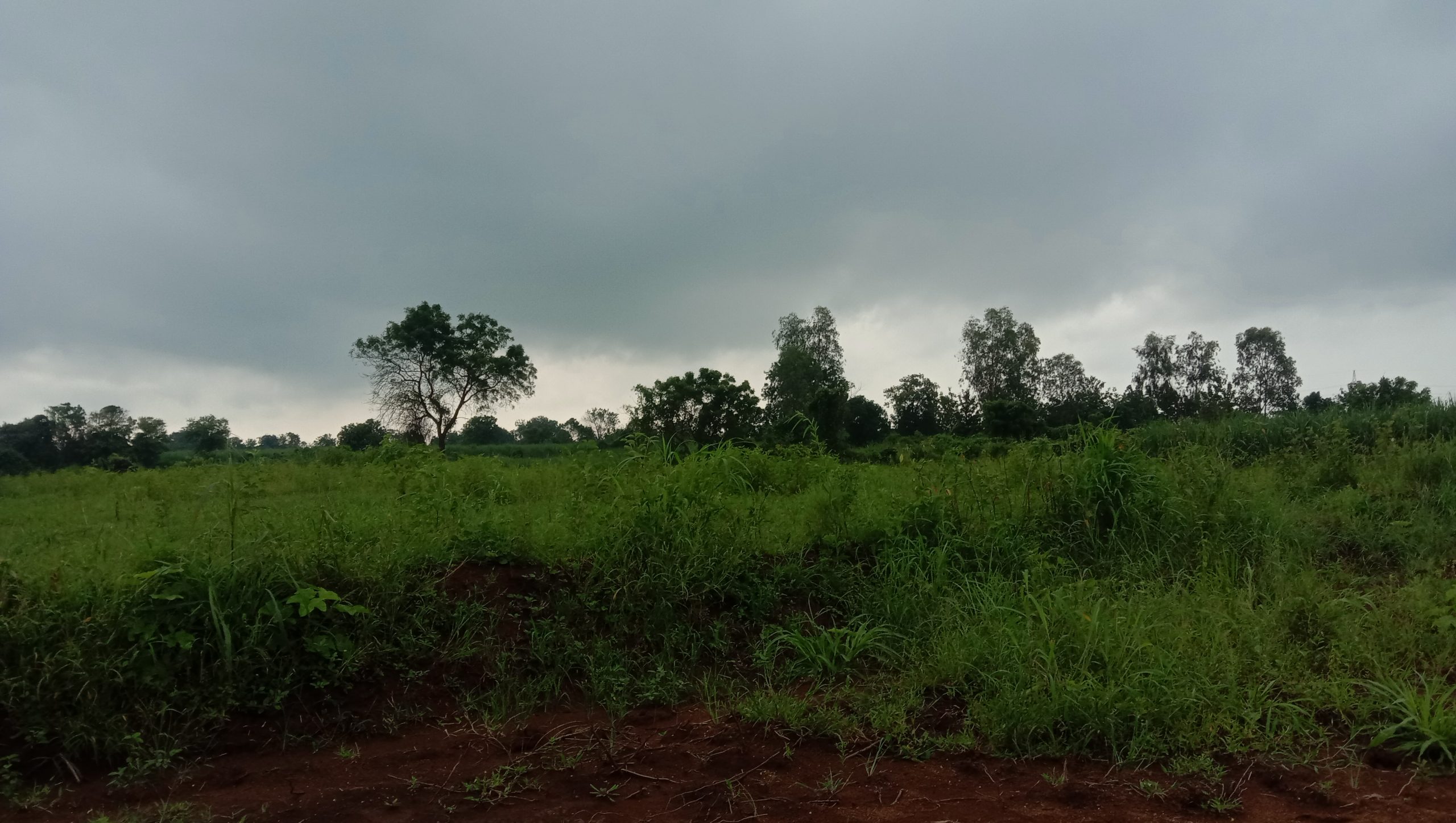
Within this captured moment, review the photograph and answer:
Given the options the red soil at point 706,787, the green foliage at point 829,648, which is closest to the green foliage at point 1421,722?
the red soil at point 706,787

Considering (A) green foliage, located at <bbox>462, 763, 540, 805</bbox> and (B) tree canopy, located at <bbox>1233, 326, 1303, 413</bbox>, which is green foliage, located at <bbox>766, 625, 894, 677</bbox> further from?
(B) tree canopy, located at <bbox>1233, 326, 1303, 413</bbox>

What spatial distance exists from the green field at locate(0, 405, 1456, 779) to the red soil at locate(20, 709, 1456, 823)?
0.58ft

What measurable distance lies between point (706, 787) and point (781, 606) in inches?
73.1

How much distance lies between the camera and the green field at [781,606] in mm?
3377

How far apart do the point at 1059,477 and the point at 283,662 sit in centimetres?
532

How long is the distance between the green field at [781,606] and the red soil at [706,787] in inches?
6.9

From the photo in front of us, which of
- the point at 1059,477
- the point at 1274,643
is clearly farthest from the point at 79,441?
the point at 1274,643

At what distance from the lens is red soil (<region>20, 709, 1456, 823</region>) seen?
111 inches

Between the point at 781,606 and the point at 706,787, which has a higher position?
the point at 781,606

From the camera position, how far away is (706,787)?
3045mm

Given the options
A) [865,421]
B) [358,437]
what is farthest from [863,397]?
[358,437]

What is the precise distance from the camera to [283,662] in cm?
363

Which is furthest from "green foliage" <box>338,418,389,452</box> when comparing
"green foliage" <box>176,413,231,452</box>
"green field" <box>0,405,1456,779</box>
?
"green field" <box>0,405,1456,779</box>

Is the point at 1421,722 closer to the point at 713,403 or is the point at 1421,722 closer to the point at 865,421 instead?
the point at 713,403
